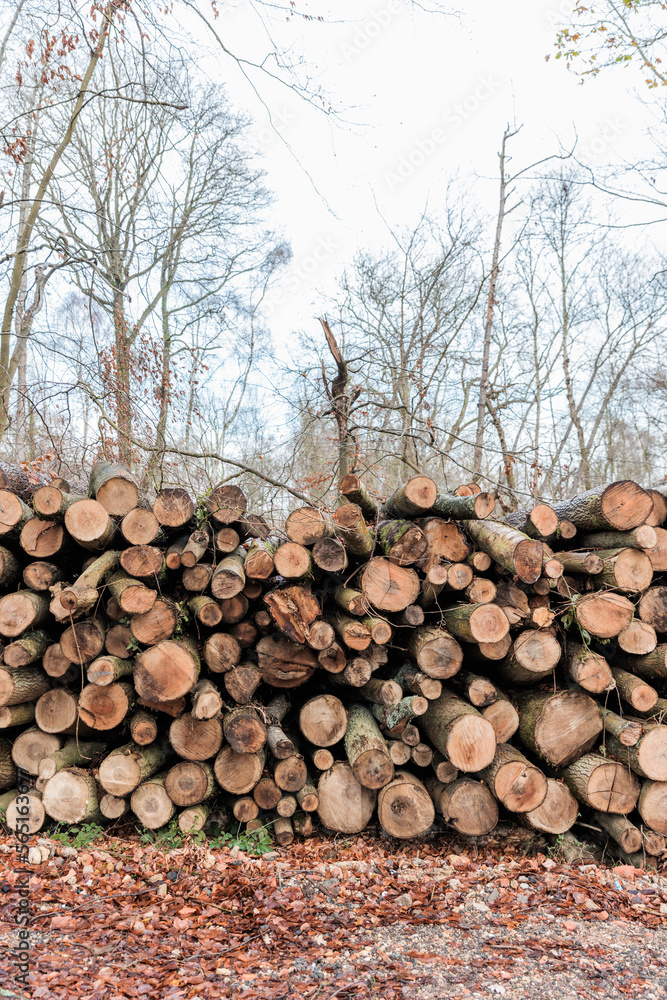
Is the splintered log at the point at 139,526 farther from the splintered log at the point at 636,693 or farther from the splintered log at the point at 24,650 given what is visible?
the splintered log at the point at 636,693

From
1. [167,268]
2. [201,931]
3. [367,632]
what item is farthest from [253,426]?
[201,931]

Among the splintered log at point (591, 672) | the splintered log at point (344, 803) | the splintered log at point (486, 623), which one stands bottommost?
the splintered log at point (344, 803)

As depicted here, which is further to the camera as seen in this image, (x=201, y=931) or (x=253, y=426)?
(x=253, y=426)

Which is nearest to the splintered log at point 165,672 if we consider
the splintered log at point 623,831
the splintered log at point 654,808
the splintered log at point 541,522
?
the splintered log at point 541,522

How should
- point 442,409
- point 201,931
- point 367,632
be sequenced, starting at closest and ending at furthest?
point 201,931 → point 367,632 → point 442,409

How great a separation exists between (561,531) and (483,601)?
867mm

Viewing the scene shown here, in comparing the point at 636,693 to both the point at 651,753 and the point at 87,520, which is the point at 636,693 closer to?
the point at 651,753

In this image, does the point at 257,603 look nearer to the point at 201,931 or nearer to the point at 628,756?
the point at 201,931

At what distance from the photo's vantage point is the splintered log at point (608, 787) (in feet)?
11.4

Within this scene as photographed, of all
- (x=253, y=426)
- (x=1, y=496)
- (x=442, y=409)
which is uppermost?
(x=442, y=409)

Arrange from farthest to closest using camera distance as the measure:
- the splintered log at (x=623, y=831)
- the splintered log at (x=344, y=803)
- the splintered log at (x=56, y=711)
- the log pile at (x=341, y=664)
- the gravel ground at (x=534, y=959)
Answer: the splintered log at (x=56, y=711) → the splintered log at (x=344, y=803) → the log pile at (x=341, y=664) → the splintered log at (x=623, y=831) → the gravel ground at (x=534, y=959)

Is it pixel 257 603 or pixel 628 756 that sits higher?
pixel 257 603

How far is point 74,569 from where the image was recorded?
4172 millimetres

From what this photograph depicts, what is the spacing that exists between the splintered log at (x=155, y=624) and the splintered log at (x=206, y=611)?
7.3 inches
